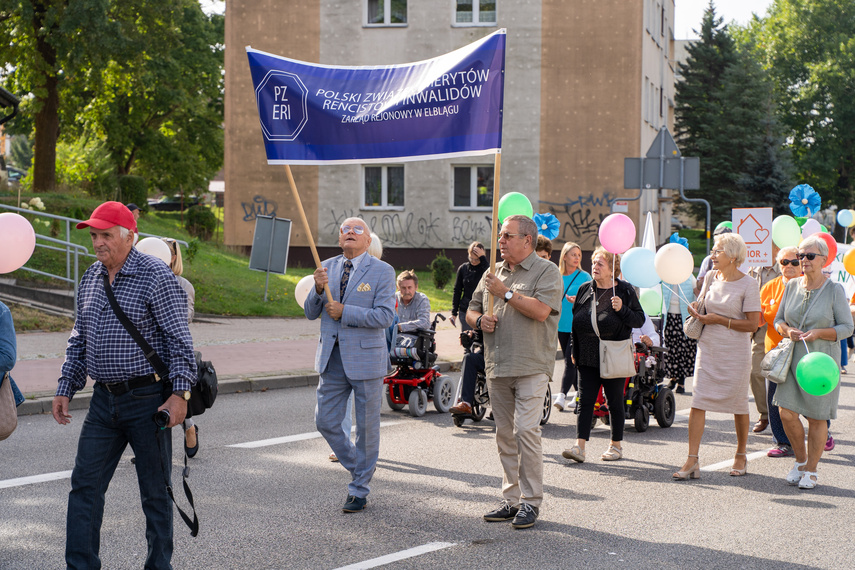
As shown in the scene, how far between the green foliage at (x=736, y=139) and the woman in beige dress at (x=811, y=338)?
1425 inches

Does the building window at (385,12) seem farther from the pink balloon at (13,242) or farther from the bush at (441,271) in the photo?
the pink balloon at (13,242)

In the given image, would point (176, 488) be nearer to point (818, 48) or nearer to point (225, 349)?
point (225, 349)

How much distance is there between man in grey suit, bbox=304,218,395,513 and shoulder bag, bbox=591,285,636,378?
7.24ft

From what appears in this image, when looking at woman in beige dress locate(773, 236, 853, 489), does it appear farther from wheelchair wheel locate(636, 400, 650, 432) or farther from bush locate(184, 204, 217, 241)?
bush locate(184, 204, 217, 241)

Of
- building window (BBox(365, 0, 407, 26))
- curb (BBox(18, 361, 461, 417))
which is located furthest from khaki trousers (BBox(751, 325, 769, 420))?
building window (BBox(365, 0, 407, 26))

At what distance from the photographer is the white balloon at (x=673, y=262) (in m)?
8.78

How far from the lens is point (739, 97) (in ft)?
145

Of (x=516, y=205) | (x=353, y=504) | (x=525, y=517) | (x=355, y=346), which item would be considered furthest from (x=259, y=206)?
(x=525, y=517)

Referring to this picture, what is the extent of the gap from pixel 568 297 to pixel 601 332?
1.88 meters

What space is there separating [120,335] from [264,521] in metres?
2.09

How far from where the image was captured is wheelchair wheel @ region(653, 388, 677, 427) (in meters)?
9.88

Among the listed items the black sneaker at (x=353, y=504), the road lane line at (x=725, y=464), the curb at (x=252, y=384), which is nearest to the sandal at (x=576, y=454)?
the road lane line at (x=725, y=464)

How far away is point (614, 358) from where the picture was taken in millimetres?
7953

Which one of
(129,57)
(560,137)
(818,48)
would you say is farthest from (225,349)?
(818,48)
